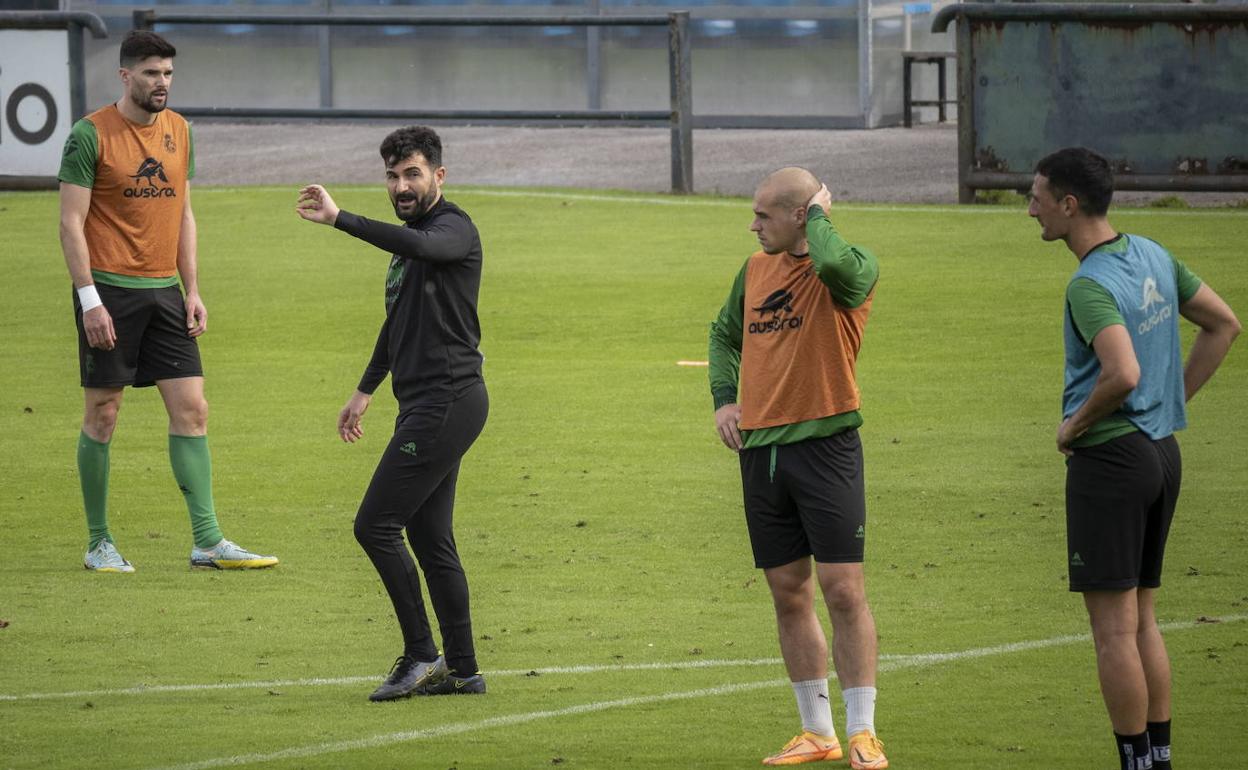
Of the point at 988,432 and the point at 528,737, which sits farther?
the point at 988,432

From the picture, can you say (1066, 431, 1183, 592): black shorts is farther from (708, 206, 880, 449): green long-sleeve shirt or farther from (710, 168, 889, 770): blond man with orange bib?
(708, 206, 880, 449): green long-sleeve shirt

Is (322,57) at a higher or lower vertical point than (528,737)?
higher

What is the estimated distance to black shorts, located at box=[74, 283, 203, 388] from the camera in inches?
383

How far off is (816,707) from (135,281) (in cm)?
464

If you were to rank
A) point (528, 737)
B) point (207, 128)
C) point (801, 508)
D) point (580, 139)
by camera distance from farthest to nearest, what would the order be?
point (207, 128) → point (580, 139) → point (528, 737) → point (801, 508)

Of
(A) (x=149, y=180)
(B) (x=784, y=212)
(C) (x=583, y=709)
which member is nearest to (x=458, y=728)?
(C) (x=583, y=709)

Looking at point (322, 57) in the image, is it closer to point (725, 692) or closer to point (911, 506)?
point (911, 506)

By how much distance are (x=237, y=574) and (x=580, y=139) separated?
62.8ft

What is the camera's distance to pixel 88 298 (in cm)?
947

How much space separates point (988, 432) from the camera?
12703mm

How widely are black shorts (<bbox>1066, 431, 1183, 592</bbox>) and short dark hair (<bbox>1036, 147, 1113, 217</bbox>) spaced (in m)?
0.69

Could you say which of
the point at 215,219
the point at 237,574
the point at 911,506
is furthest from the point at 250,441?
the point at 215,219

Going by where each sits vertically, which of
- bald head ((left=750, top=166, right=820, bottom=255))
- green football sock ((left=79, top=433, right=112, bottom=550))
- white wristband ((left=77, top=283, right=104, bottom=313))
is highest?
bald head ((left=750, top=166, right=820, bottom=255))

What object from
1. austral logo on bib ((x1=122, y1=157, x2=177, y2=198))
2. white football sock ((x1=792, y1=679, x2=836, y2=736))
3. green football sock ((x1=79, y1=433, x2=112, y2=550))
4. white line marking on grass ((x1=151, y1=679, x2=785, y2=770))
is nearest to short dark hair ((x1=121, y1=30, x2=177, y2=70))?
austral logo on bib ((x1=122, y1=157, x2=177, y2=198))
